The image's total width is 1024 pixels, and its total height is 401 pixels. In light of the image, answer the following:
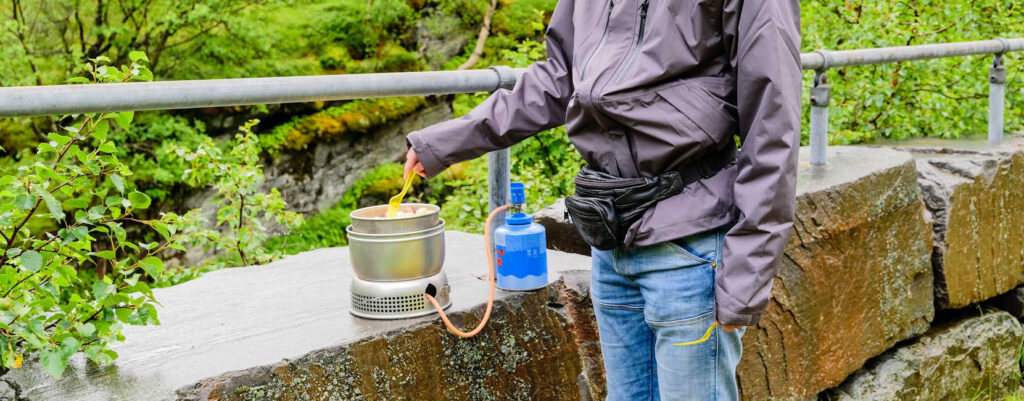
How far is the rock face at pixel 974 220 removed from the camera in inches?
152

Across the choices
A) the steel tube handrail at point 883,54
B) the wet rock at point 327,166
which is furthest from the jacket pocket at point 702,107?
the wet rock at point 327,166

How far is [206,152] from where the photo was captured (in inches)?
187

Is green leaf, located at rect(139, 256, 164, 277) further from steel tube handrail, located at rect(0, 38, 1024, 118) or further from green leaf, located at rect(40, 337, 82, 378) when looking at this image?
steel tube handrail, located at rect(0, 38, 1024, 118)

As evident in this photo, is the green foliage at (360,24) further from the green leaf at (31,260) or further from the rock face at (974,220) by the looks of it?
the green leaf at (31,260)

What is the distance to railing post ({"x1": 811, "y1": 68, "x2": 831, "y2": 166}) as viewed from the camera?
3688 millimetres

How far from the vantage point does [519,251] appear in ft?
8.18

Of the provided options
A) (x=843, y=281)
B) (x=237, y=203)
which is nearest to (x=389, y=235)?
(x=843, y=281)

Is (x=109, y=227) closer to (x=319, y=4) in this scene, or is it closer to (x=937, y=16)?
(x=937, y=16)

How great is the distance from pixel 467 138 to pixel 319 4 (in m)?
9.80

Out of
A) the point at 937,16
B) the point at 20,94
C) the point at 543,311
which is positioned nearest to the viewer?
the point at 20,94

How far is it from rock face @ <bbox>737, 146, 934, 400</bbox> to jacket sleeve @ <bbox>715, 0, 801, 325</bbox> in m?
1.14

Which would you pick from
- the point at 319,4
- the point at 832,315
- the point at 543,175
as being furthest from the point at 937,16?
the point at 319,4

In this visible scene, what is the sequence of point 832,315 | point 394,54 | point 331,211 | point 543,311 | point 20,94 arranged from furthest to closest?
point 394,54 → point 331,211 → point 832,315 → point 543,311 → point 20,94

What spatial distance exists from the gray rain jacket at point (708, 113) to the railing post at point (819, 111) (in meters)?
1.78
